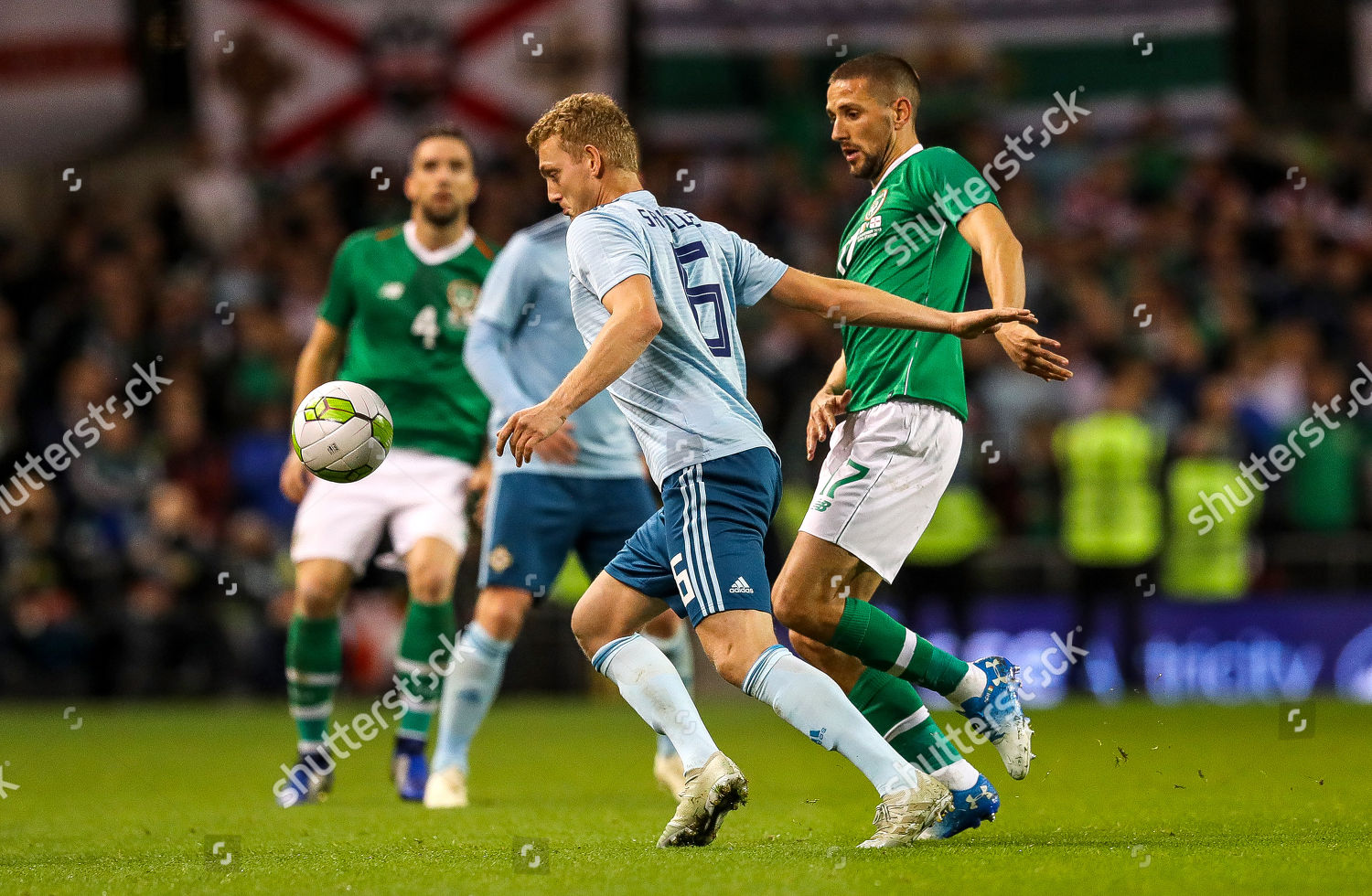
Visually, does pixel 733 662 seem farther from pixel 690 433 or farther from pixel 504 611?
pixel 504 611

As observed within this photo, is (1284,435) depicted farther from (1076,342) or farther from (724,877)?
(724,877)

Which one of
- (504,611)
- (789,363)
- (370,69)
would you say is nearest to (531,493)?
(504,611)

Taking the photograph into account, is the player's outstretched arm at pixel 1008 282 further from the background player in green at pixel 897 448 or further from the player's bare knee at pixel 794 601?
the player's bare knee at pixel 794 601

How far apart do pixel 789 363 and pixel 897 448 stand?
9.05 metres

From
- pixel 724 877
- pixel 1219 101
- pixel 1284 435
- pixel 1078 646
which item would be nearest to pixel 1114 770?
pixel 724 877

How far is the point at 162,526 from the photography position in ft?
42.8

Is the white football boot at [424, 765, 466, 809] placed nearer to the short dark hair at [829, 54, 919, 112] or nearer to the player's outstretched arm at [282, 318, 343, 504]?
the player's outstretched arm at [282, 318, 343, 504]

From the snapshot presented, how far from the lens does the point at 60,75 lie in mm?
17625

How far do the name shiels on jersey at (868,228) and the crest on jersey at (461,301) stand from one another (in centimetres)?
212

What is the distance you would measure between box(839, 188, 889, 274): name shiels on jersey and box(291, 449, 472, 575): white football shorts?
221cm

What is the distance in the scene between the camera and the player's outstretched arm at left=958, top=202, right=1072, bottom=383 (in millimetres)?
4879

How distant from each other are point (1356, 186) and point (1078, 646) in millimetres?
6576

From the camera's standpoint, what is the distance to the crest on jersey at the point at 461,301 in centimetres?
745

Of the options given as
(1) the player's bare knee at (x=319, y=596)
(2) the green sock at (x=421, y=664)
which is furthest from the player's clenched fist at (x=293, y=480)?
(2) the green sock at (x=421, y=664)
